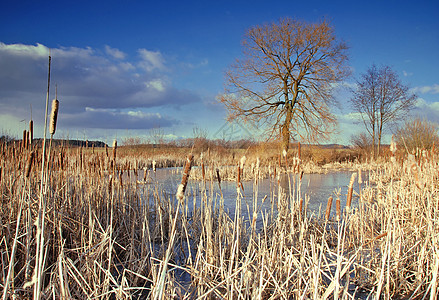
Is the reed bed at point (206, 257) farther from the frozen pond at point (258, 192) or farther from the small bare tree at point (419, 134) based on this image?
the small bare tree at point (419, 134)

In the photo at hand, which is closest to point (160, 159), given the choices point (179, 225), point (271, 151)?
point (271, 151)

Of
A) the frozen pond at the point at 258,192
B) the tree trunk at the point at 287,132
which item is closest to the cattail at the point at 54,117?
the frozen pond at the point at 258,192

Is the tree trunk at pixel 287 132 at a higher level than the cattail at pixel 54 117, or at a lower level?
higher

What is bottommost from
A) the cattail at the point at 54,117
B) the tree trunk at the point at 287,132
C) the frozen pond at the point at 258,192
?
the frozen pond at the point at 258,192

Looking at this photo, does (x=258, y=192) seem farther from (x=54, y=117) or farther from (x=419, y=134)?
(x=419, y=134)

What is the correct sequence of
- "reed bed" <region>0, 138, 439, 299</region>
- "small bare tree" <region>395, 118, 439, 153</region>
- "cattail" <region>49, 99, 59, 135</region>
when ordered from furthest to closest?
1. "small bare tree" <region>395, 118, 439, 153</region>
2. "reed bed" <region>0, 138, 439, 299</region>
3. "cattail" <region>49, 99, 59, 135</region>

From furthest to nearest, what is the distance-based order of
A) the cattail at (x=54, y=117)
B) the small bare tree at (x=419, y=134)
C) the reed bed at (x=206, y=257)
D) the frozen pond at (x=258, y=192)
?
the small bare tree at (x=419, y=134) < the frozen pond at (x=258, y=192) < the reed bed at (x=206, y=257) < the cattail at (x=54, y=117)

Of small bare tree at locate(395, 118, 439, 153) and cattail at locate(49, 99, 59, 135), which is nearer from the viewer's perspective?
cattail at locate(49, 99, 59, 135)

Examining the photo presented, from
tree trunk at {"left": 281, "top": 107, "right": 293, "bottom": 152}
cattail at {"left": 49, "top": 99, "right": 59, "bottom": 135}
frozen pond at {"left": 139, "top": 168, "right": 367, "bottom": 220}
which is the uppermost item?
tree trunk at {"left": 281, "top": 107, "right": 293, "bottom": 152}

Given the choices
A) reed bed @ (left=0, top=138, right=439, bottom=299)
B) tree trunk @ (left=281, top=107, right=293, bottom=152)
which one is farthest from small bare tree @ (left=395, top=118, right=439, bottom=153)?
reed bed @ (left=0, top=138, right=439, bottom=299)

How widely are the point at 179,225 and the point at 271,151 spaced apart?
47.2 ft

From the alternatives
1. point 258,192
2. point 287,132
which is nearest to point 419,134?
point 287,132

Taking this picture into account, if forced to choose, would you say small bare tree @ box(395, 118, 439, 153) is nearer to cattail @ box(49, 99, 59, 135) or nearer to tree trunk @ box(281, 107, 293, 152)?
tree trunk @ box(281, 107, 293, 152)

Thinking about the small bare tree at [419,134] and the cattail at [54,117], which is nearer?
the cattail at [54,117]
